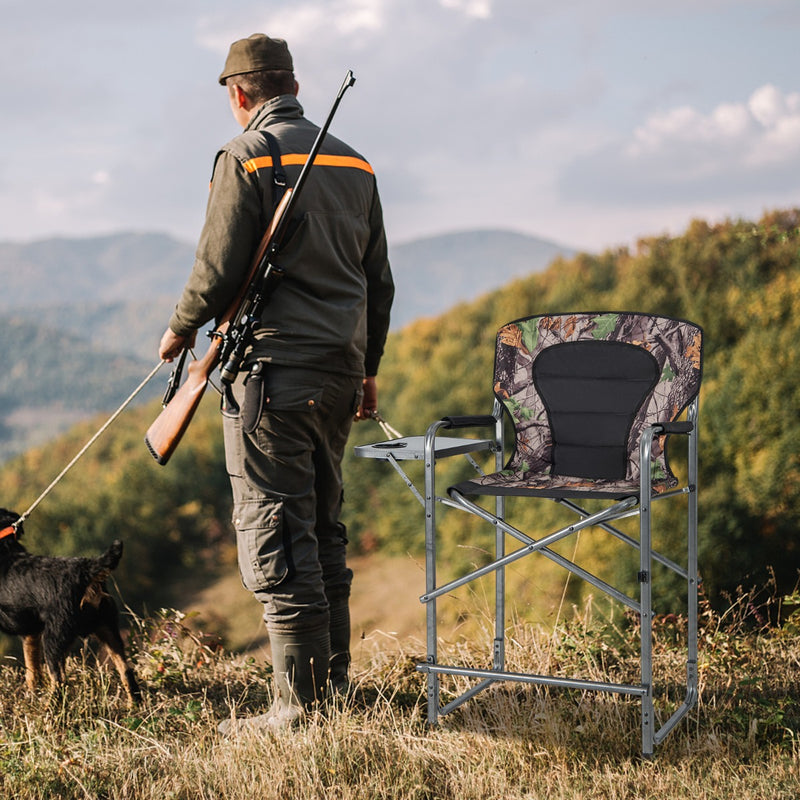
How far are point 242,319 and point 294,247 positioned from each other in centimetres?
24

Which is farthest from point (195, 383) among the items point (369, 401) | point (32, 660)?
point (32, 660)

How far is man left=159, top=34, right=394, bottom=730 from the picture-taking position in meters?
2.50

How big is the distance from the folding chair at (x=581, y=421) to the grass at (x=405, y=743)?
0.45 feet

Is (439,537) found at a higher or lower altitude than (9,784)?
lower

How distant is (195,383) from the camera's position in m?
2.68

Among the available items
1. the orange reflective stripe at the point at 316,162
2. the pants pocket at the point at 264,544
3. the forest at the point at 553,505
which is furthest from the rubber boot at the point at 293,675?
the forest at the point at 553,505

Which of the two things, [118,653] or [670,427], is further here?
[118,653]

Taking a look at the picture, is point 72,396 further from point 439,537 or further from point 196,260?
point 196,260

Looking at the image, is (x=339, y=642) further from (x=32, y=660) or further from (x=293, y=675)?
(x=32, y=660)

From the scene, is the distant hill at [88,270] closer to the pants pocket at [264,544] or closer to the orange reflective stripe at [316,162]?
the orange reflective stripe at [316,162]

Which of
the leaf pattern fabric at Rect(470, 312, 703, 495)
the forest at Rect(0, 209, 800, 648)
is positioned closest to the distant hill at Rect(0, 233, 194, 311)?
the forest at Rect(0, 209, 800, 648)

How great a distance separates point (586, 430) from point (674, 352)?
38 centimetres

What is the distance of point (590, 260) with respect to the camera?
11523 mm

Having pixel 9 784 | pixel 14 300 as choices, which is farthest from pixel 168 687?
pixel 14 300
